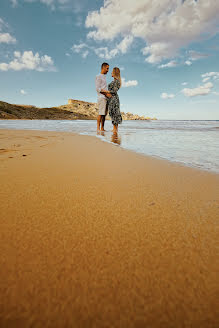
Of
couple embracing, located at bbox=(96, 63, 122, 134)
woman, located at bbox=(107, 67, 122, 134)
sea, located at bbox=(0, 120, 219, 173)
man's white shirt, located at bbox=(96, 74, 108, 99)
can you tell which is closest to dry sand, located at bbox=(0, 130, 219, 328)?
sea, located at bbox=(0, 120, 219, 173)

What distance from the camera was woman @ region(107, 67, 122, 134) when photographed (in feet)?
17.7

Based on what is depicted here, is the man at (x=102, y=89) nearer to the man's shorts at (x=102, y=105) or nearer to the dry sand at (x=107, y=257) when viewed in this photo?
the man's shorts at (x=102, y=105)

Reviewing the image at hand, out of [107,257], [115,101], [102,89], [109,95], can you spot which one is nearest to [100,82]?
[102,89]

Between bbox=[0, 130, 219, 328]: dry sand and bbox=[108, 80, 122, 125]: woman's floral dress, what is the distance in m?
4.76

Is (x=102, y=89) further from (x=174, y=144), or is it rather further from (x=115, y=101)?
(x=174, y=144)

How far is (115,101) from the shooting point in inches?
223

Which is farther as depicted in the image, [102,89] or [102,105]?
[102,105]

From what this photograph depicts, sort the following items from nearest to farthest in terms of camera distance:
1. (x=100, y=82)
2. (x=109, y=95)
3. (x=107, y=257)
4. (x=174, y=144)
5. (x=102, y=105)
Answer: (x=107, y=257) → (x=174, y=144) → (x=100, y=82) → (x=109, y=95) → (x=102, y=105)

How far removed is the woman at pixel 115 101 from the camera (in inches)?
213

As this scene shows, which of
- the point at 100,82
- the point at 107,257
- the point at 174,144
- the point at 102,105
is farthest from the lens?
the point at 102,105

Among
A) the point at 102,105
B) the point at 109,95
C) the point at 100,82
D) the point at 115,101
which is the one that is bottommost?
the point at 102,105

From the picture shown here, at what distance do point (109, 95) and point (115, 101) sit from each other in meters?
0.39

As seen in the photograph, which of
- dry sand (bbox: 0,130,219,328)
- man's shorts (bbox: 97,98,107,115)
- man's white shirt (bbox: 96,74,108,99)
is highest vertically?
man's white shirt (bbox: 96,74,108,99)

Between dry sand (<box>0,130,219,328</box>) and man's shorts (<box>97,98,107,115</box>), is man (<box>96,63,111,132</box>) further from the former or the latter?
dry sand (<box>0,130,219,328</box>)
